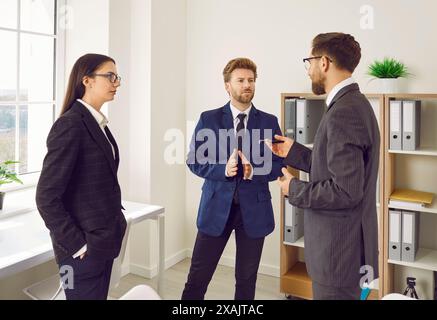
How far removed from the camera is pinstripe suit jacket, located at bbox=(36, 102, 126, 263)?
1.56 metres

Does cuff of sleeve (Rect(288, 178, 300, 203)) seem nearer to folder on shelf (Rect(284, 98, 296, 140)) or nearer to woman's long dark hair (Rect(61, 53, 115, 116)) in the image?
woman's long dark hair (Rect(61, 53, 115, 116))

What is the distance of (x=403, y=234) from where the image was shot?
264cm

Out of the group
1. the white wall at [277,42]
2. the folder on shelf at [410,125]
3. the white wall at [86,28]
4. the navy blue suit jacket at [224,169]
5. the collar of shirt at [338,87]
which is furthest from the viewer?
the white wall at [86,28]

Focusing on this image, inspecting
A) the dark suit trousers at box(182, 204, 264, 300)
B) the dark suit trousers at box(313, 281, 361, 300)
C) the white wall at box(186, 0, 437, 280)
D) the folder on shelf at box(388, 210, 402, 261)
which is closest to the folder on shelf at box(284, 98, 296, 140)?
the white wall at box(186, 0, 437, 280)

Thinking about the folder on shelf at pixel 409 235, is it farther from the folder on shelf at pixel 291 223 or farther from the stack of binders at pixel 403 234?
the folder on shelf at pixel 291 223

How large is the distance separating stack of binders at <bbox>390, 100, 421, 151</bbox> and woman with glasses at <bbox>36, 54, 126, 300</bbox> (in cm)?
170

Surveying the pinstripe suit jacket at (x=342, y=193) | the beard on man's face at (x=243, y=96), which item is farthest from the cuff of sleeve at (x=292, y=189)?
the beard on man's face at (x=243, y=96)

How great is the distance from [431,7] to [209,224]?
1.96 metres

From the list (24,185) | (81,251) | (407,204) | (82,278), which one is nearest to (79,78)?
(81,251)

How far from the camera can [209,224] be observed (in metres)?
Answer: 2.20

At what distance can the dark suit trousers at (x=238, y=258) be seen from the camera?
7.25 ft

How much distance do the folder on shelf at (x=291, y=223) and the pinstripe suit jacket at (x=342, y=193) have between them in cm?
126

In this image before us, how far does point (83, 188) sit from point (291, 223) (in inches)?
66.3

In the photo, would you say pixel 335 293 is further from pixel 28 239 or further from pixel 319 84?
pixel 28 239
